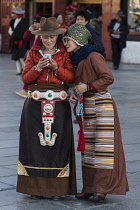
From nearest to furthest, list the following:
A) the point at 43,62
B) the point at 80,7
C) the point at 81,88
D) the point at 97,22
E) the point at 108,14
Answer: the point at 43,62, the point at 81,88, the point at 97,22, the point at 108,14, the point at 80,7

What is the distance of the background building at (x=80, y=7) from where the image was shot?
75.3ft

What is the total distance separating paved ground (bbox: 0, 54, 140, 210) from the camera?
560 cm

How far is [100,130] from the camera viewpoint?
565cm

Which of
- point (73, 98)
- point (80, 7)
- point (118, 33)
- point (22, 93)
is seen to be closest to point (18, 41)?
point (118, 33)

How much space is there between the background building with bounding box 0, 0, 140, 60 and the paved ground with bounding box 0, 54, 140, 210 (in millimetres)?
6117

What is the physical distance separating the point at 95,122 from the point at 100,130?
0.30 ft

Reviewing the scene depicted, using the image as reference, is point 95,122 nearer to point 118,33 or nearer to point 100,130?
point 100,130

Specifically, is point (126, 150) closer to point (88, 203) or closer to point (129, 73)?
point (88, 203)

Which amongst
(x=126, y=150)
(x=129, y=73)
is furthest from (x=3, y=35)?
(x=126, y=150)

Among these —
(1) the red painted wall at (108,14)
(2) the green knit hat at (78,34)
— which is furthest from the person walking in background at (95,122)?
(1) the red painted wall at (108,14)

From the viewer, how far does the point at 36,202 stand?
5652 mm

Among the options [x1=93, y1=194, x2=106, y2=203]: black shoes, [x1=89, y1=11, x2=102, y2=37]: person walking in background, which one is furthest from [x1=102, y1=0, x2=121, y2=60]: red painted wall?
[x1=93, y1=194, x2=106, y2=203]: black shoes

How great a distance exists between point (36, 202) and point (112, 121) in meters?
0.99

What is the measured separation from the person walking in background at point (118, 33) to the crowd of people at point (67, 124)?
1435cm
